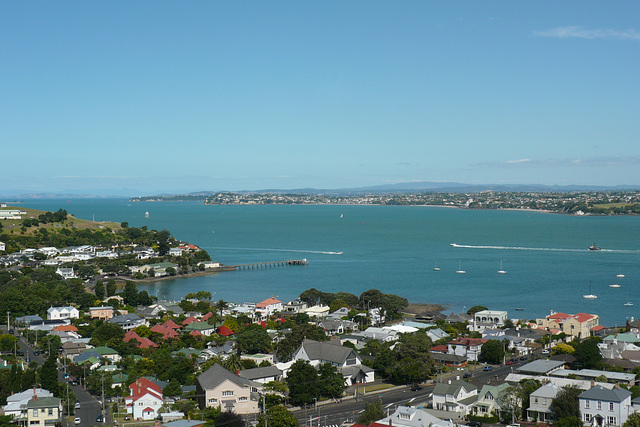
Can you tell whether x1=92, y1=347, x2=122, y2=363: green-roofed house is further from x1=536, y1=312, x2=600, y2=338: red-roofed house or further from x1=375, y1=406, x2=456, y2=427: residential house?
x1=536, y1=312, x2=600, y2=338: red-roofed house

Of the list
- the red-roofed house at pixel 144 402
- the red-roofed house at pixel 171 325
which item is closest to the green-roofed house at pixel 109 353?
the red-roofed house at pixel 171 325

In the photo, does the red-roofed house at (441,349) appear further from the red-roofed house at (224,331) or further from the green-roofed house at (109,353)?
the green-roofed house at (109,353)

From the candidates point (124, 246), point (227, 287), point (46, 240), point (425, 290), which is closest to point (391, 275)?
A: point (425, 290)

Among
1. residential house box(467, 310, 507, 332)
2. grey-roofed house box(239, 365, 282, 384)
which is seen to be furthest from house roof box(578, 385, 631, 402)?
residential house box(467, 310, 507, 332)

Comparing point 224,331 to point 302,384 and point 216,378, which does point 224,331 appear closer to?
point 216,378

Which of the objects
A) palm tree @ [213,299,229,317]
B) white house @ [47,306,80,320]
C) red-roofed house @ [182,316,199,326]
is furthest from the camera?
palm tree @ [213,299,229,317]

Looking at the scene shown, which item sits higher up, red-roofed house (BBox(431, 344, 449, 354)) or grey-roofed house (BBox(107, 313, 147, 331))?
red-roofed house (BBox(431, 344, 449, 354))

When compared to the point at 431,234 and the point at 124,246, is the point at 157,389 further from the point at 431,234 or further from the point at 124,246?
the point at 431,234
